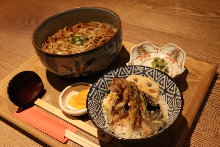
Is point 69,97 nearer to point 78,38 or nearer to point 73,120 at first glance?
point 73,120

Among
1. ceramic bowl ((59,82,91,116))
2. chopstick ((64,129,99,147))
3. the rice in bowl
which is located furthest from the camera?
ceramic bowl ((59,82,91,116))

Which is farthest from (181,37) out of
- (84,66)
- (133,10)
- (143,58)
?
(84,66)

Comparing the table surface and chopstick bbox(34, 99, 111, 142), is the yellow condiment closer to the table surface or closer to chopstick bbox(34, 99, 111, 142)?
chopstick bbox(34, 99, 111, 142)

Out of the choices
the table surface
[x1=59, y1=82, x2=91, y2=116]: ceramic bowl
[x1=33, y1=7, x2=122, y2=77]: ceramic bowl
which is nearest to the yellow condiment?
[x1=59, y1=82, x2=91, y2=116]: ceramic bowl

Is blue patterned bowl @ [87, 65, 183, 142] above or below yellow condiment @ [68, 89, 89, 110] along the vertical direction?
above

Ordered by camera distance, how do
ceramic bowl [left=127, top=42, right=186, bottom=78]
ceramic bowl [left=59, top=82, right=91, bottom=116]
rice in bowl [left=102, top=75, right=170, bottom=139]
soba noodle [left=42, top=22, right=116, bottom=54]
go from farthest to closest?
soba noodle [left=42, top=22, right=116, bottom=54], ceramic bowl [left=127, top=42, right=186, bottom=78], ceramic bowl [left=59, top=82, right=91, bottom=116], rice in bowl [left=102, top=75, right=170, bottom=139]

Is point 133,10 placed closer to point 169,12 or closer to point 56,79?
point 169,12
